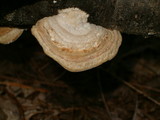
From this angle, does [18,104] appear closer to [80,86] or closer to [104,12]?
[80,86]

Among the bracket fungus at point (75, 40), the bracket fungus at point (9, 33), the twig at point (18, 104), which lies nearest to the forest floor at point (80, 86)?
the twig at point (18, 104)

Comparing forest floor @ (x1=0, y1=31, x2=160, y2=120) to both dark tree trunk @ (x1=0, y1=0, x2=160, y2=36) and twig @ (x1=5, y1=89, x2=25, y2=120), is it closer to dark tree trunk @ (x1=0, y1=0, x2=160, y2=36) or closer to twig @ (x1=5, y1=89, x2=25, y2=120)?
twig @ (x1=5, y1=89, x2=25, y2=120)

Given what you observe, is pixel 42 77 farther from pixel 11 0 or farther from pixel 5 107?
pixel 11 0

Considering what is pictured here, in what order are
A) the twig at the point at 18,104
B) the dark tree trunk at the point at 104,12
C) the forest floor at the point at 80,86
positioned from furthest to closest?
the forest floor at the point at 80,86
the twig at the point at 18,104
the dark tree trunk at the point at 104,12

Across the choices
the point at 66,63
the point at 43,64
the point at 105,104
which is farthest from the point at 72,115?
the point at 66,63

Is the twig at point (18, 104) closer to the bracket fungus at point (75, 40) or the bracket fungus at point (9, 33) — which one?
the bracket fungus at point (9, 33)
